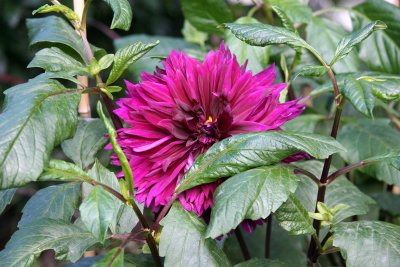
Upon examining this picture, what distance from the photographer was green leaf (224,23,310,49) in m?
0.53

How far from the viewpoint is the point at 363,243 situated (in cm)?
50

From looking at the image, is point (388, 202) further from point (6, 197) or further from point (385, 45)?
point (6, 197)

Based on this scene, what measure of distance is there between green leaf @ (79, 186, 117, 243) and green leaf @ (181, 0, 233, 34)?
18.7 inches

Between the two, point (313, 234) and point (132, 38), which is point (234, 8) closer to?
point (132, 38)

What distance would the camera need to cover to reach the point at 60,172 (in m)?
0.48

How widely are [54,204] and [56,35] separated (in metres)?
0.19

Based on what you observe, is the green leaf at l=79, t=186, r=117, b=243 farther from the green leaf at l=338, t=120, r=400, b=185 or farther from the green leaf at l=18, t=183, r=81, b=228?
the green leaf at l=338, t=120, r=400, b=185

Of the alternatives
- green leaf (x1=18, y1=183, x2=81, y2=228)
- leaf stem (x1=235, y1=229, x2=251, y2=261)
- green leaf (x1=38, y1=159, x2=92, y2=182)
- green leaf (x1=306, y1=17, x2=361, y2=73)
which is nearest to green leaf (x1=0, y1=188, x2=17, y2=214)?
green leaf (x1=18, y1=183, x2=81, y2=228)

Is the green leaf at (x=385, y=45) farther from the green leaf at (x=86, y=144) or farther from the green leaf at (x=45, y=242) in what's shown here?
the green leaf at (x=45, y=242)

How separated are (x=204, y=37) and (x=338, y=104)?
482mm

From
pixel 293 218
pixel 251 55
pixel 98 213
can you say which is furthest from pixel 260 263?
pixel 251 55

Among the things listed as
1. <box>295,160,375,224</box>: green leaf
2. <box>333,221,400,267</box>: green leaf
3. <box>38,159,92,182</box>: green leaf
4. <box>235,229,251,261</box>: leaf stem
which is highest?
<box>38,159,92,182</box>: green leaf

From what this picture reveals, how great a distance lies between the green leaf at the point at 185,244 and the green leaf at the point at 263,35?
17 centimetres

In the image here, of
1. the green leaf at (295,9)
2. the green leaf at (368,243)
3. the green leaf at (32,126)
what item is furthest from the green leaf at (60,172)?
the green leaf at (295,9)
